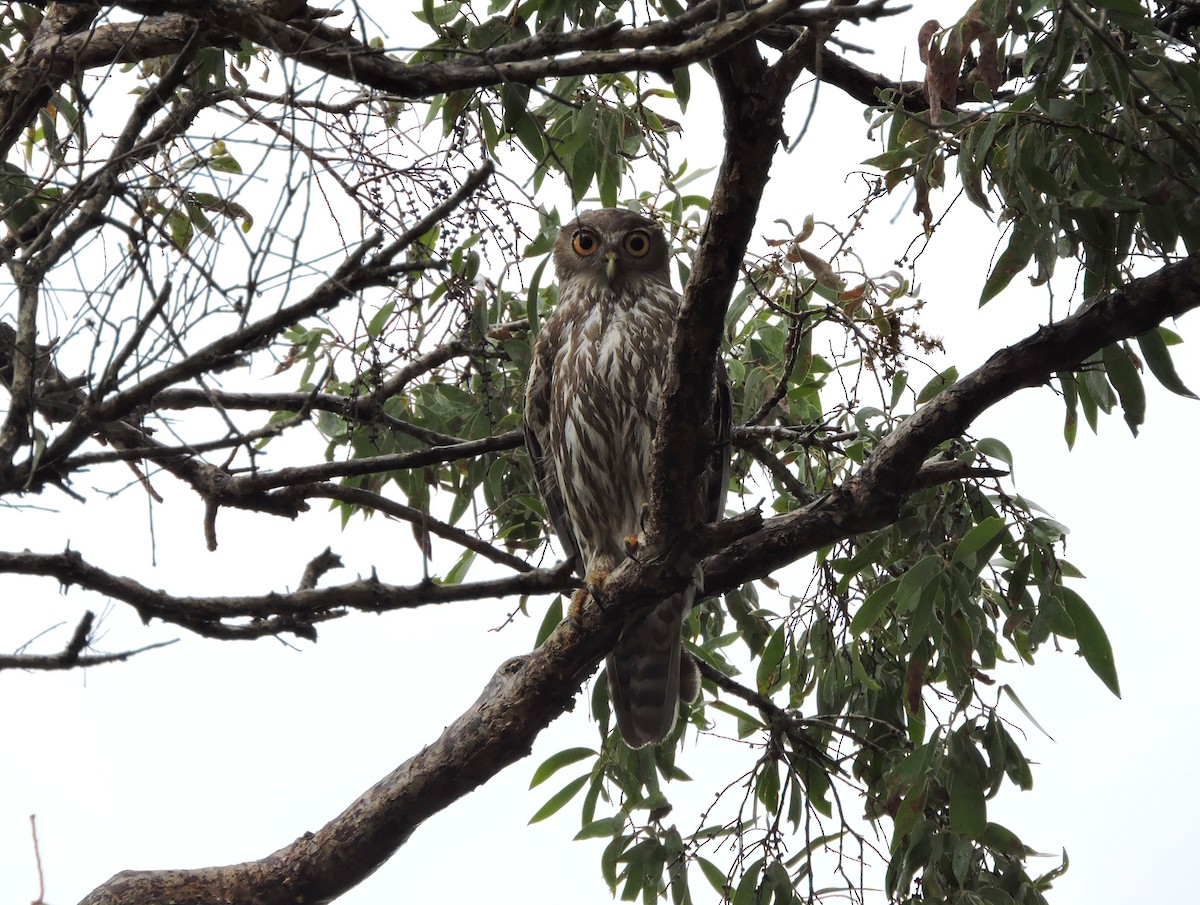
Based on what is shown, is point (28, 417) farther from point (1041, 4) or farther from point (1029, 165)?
point (1041, 4)

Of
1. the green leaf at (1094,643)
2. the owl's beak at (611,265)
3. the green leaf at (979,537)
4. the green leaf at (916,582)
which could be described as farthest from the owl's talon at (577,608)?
the owl's beak at (611,265)

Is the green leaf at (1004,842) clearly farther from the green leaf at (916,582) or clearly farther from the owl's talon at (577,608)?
the owl's talon at (577,608)

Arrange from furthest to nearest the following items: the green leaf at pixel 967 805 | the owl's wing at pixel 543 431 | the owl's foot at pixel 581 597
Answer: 1. the owl's wing at pixel 543 431
2. the green leaf at pixel 967 805
3. the owl's foot at pixel 581 597

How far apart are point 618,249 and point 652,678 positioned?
154 cm

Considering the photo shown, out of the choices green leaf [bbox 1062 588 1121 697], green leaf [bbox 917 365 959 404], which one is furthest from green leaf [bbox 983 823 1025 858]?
green leaf [bbox 917 365 959 404]

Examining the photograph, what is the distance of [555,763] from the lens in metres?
3.56

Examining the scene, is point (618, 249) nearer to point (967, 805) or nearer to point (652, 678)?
point (652, 678)

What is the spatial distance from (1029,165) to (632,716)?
199 centimetres

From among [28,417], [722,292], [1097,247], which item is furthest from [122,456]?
[1097,247]

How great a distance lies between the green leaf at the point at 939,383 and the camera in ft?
9.75

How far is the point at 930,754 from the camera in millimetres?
2904

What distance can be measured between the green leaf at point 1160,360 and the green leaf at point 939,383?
23.1 inches

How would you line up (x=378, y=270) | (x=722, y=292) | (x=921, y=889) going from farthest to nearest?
(x=921, y=889)
(x=722, y=292)
(x=378, y=270)

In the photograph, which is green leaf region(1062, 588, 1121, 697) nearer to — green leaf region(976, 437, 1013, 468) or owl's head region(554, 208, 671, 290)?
green leaf region(976, 437, 1013, 468)
